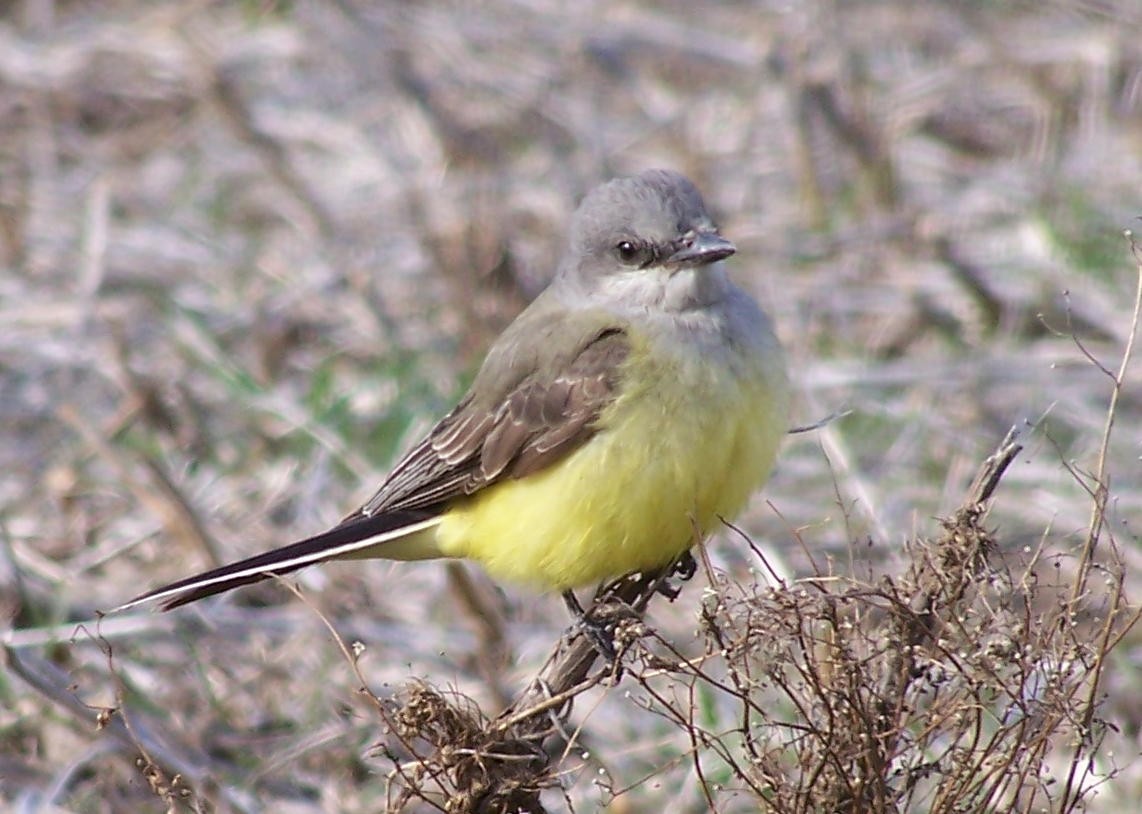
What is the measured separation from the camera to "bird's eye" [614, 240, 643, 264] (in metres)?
4.75

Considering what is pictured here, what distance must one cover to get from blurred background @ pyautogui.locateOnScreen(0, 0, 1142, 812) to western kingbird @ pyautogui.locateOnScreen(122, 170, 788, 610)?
16.1 inches

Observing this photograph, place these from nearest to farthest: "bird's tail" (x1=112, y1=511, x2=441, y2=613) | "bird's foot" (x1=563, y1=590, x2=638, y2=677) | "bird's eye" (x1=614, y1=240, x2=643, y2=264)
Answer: "bird's foot" (x1=563, y1=590, x2=638, y2=677), "bird's tail" (x1=112, y1=511, x2=441, y2=613), "bird's eye" (x1=614, y1=240, x2=643, y2=264)

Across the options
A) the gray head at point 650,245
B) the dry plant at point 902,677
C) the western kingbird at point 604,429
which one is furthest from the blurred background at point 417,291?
the dry plant at point 902,677

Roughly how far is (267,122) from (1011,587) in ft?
20.1

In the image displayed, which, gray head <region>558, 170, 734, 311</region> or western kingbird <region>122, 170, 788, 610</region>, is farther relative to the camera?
gray head <region>558, 170, 734, 311</region>

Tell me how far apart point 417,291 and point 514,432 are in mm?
3010

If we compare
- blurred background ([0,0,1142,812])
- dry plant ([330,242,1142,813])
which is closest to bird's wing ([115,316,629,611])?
blurred background ([0,0,1142,812])

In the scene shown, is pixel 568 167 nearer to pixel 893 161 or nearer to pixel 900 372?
pixel 893 161

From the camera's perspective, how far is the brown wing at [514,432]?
4.56 m

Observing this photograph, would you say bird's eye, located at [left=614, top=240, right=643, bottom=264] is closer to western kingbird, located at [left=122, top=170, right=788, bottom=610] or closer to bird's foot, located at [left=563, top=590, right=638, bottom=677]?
western kingbird, located at [left=122, top=170, right=788, bottom=610]

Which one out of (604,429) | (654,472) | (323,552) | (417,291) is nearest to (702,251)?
(604,429)

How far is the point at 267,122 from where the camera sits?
8734 millimetres

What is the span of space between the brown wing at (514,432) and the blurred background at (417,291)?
593 mm

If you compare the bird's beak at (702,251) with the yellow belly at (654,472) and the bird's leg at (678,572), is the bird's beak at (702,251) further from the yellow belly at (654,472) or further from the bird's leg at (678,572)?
the bird's leg at (678,572)
